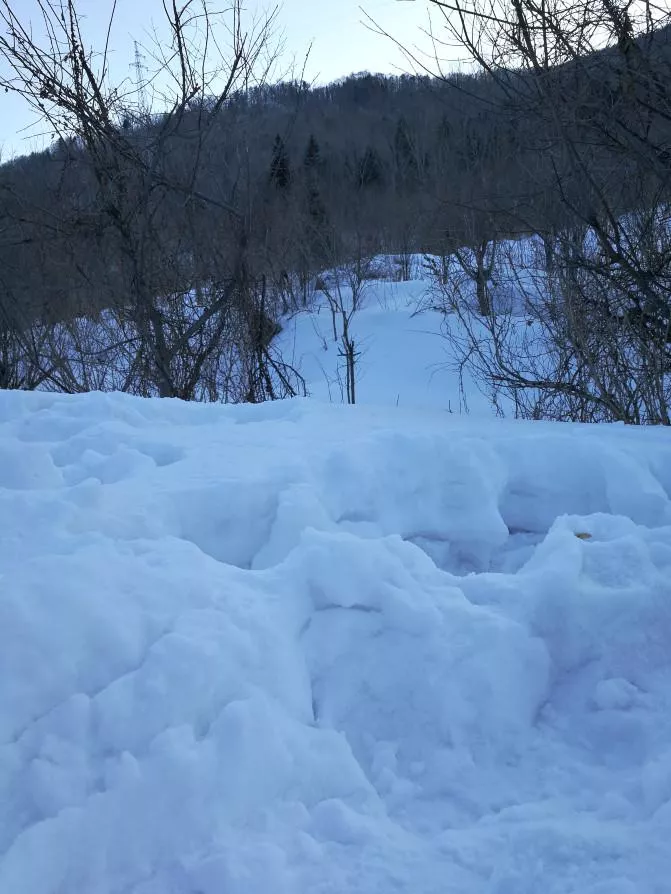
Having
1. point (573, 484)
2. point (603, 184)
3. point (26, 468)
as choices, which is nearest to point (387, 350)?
point (603, 184)

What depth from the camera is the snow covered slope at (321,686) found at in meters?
1.06

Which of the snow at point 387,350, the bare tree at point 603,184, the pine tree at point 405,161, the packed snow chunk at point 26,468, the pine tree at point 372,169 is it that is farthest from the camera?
the pine tree at point 372,169

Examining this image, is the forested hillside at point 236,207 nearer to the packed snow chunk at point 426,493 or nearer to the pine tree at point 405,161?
the packed snow chunk at point 426,493

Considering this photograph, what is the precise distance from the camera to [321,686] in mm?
1465

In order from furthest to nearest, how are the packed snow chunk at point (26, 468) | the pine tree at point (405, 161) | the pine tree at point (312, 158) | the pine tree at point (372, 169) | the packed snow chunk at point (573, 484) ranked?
1. the pine tree at point (312, 158)
2. the pine tree at point (372, 169)
3. the pine tree at point (405, 161)
4. the packed snow chunk at point (573, 484)
5. the packed snow chunk at point (26, 468)

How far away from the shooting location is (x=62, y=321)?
7070 mm

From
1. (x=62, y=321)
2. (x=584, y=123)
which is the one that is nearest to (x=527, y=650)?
(x=584, y=123)

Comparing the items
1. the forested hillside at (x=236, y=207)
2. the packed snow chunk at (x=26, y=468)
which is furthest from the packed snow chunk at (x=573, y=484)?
the forested hillside at (x=236, y=207)

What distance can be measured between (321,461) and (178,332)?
4.31 metres

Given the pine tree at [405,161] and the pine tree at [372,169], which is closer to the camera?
the pine tree at [405,161]

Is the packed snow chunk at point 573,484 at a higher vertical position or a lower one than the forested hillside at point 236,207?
lower

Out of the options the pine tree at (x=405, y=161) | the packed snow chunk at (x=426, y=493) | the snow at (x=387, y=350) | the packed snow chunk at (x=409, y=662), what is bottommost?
the packed snow chunk at (x=409, y=662)

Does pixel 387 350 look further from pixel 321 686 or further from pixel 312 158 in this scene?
pixel 312 158

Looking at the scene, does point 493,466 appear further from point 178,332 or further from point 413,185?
point 413,185
